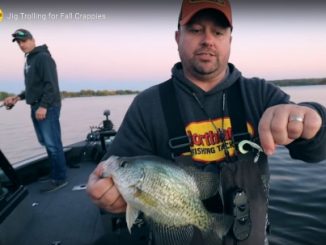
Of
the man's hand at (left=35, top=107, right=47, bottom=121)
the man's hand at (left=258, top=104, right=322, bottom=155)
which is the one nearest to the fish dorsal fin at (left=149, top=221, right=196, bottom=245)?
the man's hand at (left=258, top=104, right=322, bottom=155)

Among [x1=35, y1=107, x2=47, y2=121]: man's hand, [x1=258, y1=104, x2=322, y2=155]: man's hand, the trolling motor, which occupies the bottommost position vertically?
the trolling motor

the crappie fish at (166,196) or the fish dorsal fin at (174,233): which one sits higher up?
the crappie fish at (166,196)

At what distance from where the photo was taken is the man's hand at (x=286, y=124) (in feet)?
5.86

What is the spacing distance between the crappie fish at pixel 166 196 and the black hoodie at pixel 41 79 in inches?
174

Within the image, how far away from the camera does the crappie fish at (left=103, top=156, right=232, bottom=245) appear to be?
2.01 meters

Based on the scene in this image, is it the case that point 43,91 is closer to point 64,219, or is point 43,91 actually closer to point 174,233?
point 64,219

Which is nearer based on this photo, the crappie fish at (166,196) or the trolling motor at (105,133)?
the crappie fish at (166,196)

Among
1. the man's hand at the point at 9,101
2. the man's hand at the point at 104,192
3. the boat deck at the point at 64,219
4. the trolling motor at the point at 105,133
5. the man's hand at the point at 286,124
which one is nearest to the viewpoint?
the man's hand at the point at 286,124

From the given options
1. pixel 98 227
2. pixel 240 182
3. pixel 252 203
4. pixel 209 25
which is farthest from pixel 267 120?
pixel 98 227

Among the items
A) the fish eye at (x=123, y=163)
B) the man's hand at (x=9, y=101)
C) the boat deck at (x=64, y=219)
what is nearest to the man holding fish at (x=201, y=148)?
the fish eye at (x=123, y=163)

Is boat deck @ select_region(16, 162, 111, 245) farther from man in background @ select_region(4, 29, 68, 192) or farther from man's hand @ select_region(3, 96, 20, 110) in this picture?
man's hand @ select_region(3, 96, 20, 110)

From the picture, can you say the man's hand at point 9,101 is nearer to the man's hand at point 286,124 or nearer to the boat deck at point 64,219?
the boat deck at point 64,219

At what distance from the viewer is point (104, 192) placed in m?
2.00

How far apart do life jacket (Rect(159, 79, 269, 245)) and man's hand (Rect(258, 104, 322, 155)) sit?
0.57 meters
